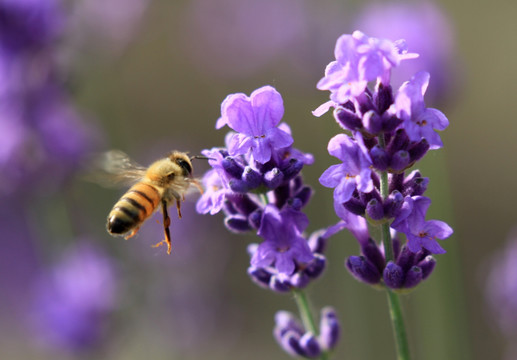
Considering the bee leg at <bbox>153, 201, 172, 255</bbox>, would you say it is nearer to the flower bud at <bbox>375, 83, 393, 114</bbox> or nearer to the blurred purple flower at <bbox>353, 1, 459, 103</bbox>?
the flower bud at <bbox>375, 83, 393, 114</bbox>

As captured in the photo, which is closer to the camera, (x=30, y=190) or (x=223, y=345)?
(x=30, y=190)

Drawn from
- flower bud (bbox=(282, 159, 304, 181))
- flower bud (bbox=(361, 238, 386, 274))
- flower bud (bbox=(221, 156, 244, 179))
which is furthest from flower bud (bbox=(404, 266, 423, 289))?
flower bud (bbox=(221, 156, 244, 179))

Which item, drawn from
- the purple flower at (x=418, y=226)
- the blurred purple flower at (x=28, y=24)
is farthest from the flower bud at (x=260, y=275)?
the blurred purple flower at (x=28, y=24)

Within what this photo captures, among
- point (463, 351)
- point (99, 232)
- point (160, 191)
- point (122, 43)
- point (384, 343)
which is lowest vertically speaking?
point (384, 343)

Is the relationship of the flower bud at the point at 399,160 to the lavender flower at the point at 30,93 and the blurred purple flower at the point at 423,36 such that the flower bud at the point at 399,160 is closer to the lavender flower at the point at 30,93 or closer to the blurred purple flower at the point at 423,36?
the blurred purple flower at the point at 423,36

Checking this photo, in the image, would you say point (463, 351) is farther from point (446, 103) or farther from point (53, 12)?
point (53, 12)

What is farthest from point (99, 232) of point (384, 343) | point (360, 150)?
point (360, 150)

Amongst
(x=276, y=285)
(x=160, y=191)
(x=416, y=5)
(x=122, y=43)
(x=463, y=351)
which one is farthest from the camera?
(x=122, y=43)
